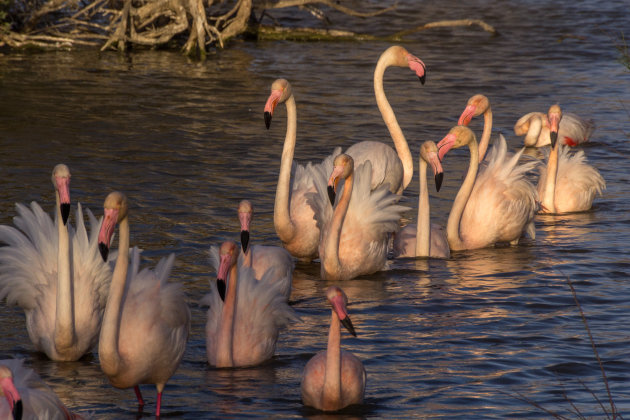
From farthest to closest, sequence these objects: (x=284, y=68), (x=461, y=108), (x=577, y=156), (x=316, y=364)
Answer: (x=284, y=68)
(x=461, y=108)
(x=577, y=156)
(x=316, y=364)

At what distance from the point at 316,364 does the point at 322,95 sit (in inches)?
411

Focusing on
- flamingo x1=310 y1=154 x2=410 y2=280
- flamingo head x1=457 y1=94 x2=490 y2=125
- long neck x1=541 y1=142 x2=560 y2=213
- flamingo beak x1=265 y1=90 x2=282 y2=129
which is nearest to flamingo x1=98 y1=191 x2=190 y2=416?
flamingo x1=310 y1=154 x2=410 y2=280

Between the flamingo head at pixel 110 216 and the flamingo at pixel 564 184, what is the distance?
566cm

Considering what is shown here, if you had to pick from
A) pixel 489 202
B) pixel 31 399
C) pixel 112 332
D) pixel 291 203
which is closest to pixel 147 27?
pixel 291 203

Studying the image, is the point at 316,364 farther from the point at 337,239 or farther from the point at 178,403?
the point at 337,239

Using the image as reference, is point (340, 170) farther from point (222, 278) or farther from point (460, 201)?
point (222, 278)

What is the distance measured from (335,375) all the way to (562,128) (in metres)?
8.28

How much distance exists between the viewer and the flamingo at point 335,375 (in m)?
5.80

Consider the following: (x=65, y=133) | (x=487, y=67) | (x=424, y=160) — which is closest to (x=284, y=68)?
(x=487, y=67)

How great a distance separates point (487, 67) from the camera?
1834cm

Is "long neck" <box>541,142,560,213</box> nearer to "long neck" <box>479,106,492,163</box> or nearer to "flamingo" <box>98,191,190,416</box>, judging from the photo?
"long neck" <box>479,106,492,163</box>

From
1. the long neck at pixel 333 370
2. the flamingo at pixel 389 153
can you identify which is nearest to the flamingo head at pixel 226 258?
the long neck at pixel 333 370

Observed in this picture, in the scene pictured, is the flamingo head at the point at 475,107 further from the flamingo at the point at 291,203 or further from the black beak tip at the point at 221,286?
the black beak tip at the point at 221,286

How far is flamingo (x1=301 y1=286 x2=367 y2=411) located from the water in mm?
128
